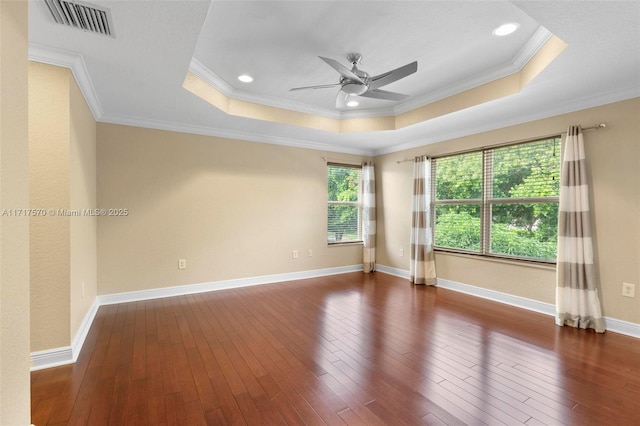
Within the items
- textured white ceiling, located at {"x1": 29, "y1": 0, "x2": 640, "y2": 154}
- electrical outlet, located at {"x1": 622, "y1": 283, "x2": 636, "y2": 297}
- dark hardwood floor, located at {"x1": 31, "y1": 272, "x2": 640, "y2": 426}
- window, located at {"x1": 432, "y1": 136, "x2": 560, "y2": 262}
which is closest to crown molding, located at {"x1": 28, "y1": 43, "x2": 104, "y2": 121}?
textured white ceiling, located at {"x1": 29, "y1": 0, "x2": 640, "y2": 154}

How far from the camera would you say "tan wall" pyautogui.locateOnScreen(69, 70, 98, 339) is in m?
2.49

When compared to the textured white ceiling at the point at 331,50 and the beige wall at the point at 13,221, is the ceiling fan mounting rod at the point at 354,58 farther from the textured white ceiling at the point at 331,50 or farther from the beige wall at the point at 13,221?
the beige wall at the point at 13,221

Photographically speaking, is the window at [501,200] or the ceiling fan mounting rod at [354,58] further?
the window at [501,200]

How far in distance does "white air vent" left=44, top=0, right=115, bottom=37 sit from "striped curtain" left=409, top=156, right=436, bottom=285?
169 inches

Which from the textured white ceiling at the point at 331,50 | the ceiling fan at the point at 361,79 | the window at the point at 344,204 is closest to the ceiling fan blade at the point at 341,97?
the ceiling fan at the point at 361,79

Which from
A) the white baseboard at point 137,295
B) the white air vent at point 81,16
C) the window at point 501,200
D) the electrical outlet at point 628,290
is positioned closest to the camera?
the white air vent at point 81,16

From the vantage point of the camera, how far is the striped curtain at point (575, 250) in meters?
3.11

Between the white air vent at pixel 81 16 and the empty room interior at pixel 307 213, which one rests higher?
the white air vent at pixel 81 16

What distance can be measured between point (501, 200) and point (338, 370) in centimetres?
323

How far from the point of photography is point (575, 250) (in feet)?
10.5

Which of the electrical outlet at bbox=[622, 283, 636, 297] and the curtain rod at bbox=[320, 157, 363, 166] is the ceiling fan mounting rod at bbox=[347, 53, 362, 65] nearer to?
the curtain rod at bbox=[320, 157, 363, 166]

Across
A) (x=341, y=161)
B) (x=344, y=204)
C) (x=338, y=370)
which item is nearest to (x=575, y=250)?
(x=338, y=370)

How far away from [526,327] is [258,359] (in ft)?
9.30

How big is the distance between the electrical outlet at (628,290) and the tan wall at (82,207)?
206 inches
